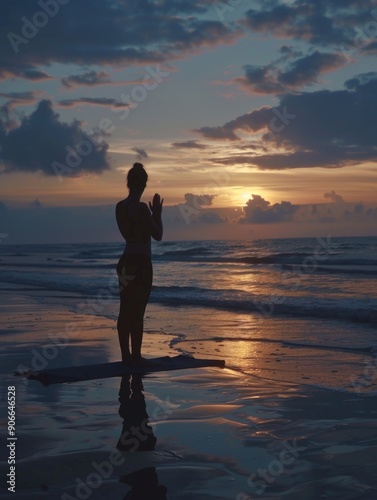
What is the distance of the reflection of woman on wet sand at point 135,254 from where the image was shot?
6.86 meters

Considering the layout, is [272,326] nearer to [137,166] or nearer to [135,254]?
[135,254]

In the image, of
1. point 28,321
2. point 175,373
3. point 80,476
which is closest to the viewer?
point 80,476

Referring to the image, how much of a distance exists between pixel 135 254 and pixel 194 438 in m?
2.83

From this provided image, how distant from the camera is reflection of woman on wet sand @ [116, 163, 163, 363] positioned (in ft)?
22.5

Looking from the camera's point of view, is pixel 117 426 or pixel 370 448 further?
pixel 117 426

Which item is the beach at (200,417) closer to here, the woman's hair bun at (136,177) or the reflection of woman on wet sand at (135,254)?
the reflection of woman on wet sand at (135,254)

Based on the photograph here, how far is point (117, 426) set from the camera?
15.7ft

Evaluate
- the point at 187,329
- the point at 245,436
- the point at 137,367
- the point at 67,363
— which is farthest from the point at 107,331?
the point at 245,436

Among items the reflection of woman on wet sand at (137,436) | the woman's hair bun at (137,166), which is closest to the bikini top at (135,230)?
the woman's hair bun at (137,166)

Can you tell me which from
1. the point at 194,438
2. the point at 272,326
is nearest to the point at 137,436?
the point at 194,438

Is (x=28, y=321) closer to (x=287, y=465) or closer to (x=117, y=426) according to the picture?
(x=117, y=426)

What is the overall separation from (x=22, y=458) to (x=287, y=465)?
160 centimetres

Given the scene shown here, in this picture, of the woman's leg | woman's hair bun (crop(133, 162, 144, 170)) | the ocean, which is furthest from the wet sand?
woman's hair bun (crop(133, 162, 144, 170))

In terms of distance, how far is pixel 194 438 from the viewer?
14.8ft
